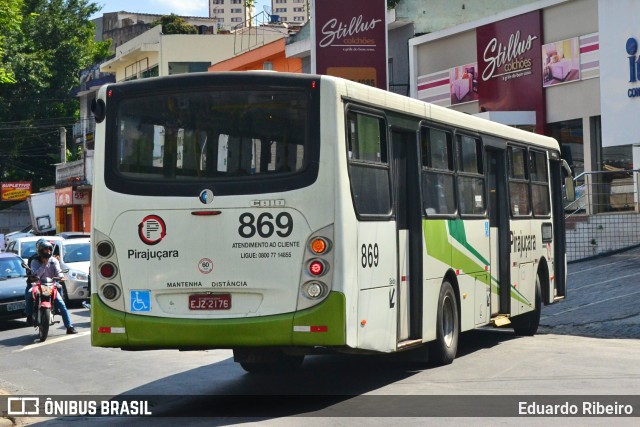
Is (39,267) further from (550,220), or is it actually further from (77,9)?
(77,9)

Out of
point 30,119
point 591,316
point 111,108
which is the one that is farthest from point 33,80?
point 111,108

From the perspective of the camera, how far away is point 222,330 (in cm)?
1072

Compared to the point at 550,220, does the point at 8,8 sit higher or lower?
higher

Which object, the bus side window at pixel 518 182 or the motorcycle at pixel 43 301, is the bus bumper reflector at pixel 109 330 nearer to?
the bus side window at pixel 518 182

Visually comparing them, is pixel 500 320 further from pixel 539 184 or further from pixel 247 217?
pixel 247 217

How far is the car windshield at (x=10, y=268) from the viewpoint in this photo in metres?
24.2

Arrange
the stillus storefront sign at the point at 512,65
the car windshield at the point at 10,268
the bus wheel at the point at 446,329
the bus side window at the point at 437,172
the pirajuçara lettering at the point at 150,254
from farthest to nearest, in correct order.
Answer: the stillus storefront sign at the point at 512,65 < the car windshield at the point at 10,268 < the bus wheel at the point at 446,329 < the bus side window at the point at 437,172 < the pirajuçara lettering at the point at 150,254

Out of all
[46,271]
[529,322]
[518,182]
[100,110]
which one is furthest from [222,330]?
[46,271]

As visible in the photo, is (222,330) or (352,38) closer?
(222,330)

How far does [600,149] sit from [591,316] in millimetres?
13440

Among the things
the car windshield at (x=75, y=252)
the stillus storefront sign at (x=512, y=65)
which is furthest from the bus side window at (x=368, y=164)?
the stillus storefront sign at (x=512, y=65)

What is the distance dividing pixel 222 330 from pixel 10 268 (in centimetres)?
1485

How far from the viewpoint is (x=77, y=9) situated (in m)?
77.3

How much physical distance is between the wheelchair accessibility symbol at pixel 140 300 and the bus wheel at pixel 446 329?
3.74m
